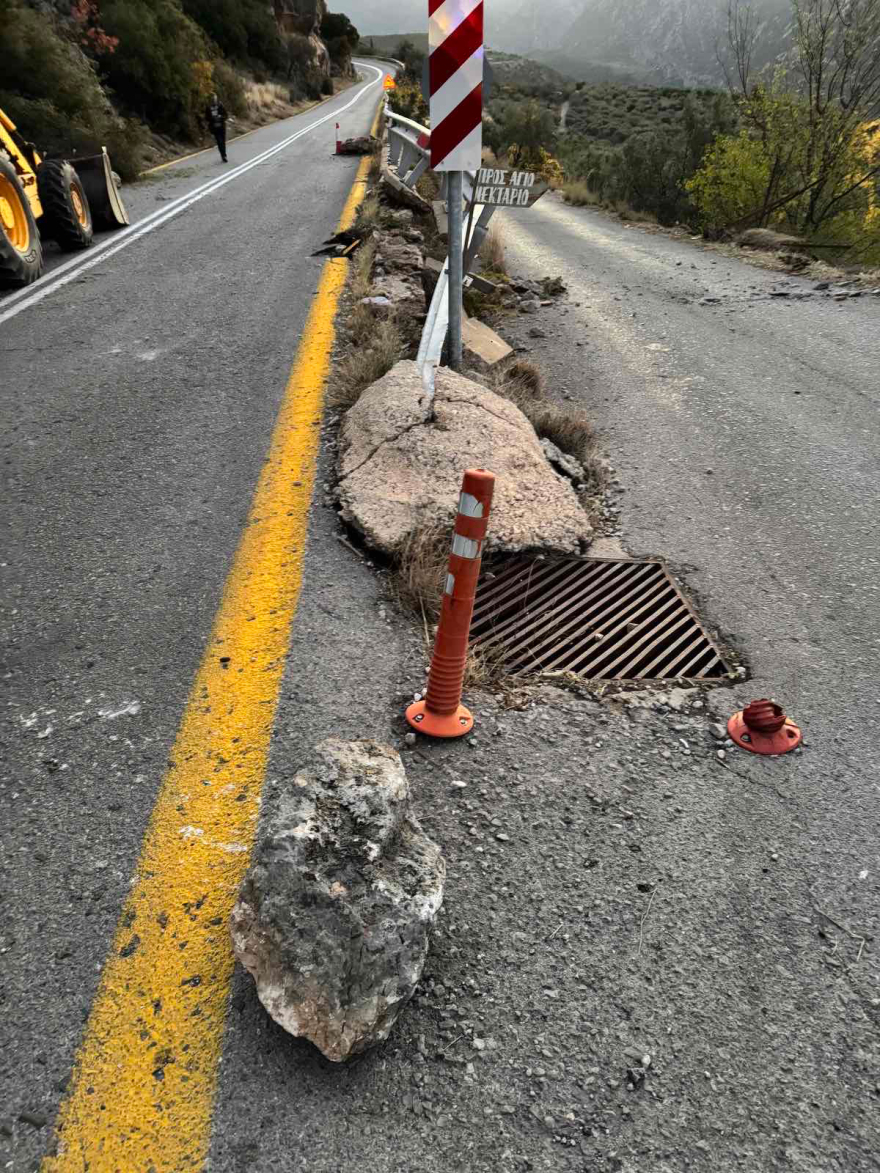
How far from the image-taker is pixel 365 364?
406 centimetres

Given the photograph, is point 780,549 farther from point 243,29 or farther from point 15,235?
point 243,29

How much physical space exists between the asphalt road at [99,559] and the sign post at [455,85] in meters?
1.60

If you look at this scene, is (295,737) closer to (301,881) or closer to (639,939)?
(301,881)

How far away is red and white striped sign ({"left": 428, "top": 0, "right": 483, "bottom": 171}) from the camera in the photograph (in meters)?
3.38

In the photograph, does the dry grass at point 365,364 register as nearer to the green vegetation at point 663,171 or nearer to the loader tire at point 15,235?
the loader tire at point 15,235

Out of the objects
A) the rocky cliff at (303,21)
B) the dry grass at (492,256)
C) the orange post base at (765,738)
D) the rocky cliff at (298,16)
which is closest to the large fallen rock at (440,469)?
the orange post base at (765,738)

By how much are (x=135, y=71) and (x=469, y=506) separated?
70.8 feet

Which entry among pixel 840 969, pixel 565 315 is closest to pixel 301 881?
pixel 840 969

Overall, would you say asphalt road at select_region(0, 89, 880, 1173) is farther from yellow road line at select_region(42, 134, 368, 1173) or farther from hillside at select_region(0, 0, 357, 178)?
hillside at select_region(0, 0, 357, 178)

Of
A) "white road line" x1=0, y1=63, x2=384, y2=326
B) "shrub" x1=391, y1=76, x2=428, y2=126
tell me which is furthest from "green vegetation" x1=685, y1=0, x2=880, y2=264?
"shrub" x1=391, y1=76, x2=428, y2=126

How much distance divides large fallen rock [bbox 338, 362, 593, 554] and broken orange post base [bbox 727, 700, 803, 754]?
1.10 metres

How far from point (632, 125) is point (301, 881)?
60.7 m

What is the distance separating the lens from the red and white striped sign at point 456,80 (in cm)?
338

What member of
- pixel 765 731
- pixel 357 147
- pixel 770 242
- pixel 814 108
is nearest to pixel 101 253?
pixel 765 731
